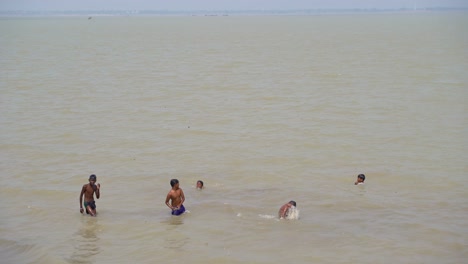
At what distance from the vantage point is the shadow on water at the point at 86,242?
11055 mm

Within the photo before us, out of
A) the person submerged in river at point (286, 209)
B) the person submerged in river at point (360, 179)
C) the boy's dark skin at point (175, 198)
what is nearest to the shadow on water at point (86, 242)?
the boy's dark skin at point (175, 198)

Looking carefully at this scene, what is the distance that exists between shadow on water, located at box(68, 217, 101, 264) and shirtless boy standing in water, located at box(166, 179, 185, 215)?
1.57 metres

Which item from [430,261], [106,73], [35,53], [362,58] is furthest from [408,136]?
[35,53]

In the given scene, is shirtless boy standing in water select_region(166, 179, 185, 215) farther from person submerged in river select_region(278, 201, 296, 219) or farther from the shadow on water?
person submerged in river select_region(278, 201, 296, 219)

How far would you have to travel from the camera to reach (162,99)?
27469 mm

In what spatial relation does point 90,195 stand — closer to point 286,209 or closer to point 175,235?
point 175,235

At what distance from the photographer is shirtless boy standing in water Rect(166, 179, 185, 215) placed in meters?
12.8

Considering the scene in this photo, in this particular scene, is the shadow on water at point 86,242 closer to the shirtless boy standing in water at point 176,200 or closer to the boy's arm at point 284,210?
the shirtless boy standing in water at point 176,200

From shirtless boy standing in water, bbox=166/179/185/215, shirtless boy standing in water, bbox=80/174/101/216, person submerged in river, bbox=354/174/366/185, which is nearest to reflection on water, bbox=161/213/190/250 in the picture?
shirtless boy standing in water, bbox=166/179/185/215

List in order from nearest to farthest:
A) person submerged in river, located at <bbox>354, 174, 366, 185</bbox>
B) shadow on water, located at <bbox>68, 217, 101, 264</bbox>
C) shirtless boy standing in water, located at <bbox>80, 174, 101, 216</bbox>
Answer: shadow on water, located at <bbox>68, 217, 101, 264</bbox>
shirtless boy standing in water, located at <bbox>80, 174, 101, 216</bbox>
person submerged in river, located at <bbox>354, 174, 366, 185</bbox>

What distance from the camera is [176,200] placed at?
12961 mm

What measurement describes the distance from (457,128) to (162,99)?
1259 centimetres

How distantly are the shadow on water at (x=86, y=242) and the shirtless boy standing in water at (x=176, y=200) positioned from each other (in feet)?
5.14

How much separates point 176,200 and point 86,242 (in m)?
2.09
